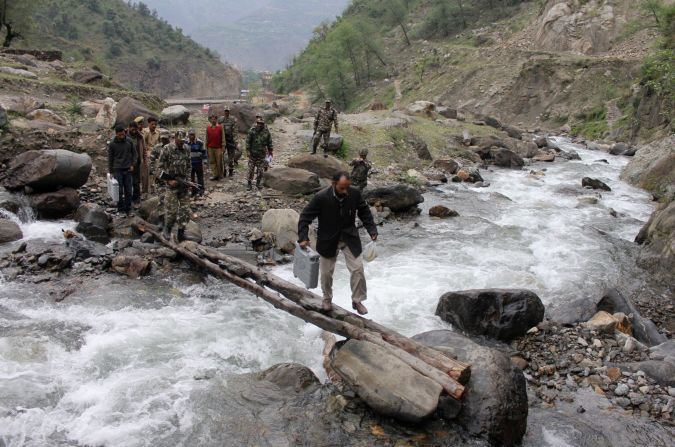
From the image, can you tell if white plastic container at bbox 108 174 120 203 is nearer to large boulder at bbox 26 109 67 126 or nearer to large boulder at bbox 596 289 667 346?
large boulder at bbox 26 109 67 126

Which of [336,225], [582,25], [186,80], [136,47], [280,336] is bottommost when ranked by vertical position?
[280,336]

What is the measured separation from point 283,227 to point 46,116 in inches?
355

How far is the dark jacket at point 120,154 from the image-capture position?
11.3 meters

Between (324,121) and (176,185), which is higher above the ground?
(324,121)

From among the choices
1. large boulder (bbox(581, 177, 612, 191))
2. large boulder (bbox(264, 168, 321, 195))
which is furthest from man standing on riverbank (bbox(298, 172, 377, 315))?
large boulder (bbox(581, 177, 612, 191))

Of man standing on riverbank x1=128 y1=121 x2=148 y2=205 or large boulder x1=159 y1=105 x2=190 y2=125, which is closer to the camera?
man standing on riverbank x1=128 y1=121 x2=148 y2=205

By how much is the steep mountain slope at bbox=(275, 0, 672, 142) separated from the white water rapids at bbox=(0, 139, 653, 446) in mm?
16506

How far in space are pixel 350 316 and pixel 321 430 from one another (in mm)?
1833

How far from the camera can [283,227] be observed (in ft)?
38.2

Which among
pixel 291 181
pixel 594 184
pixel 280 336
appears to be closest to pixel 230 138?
pixel 291 181

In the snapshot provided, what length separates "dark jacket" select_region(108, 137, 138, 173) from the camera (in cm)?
1128

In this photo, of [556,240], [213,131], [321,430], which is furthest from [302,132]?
[321,430]

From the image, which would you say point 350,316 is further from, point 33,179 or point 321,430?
point 33,179

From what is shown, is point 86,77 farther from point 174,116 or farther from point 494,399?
point 494,399
